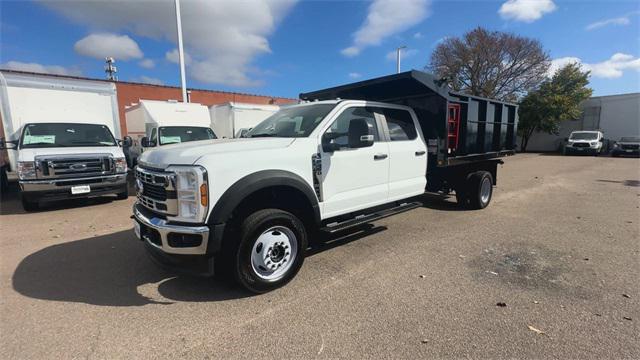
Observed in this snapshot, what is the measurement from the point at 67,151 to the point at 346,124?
6334 millimetres

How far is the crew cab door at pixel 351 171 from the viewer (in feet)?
12.6

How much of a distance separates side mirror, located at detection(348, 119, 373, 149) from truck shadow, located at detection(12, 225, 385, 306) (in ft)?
4.42

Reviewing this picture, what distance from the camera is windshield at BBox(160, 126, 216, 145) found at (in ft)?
34.4

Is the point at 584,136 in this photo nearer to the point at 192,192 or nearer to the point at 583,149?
the point at 583,149

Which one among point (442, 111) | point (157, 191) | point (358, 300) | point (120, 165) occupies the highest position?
point (442, 111)

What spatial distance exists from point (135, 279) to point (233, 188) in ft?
5.83

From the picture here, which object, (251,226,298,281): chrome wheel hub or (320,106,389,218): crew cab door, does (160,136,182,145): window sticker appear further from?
(251,226,298,281): chrome wheel hub

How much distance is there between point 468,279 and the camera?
11.9 feet

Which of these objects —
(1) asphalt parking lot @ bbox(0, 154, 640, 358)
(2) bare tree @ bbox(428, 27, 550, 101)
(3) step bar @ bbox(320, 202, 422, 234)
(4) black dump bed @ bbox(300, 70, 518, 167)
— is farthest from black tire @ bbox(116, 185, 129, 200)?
(2) bare tree @ bbox(428, 27, 550, 101)

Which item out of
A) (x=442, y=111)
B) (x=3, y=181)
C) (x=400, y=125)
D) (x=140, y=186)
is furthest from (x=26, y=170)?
(x=442, y=111)

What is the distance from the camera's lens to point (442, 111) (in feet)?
18.2

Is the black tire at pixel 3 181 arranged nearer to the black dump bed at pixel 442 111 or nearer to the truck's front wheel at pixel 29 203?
the truck's front wheel at pixel 29 203

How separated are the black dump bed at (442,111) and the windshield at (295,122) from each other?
1.76 m

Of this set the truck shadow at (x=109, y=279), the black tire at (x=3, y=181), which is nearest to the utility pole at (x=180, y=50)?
the black tire at (x=3, y=181)
